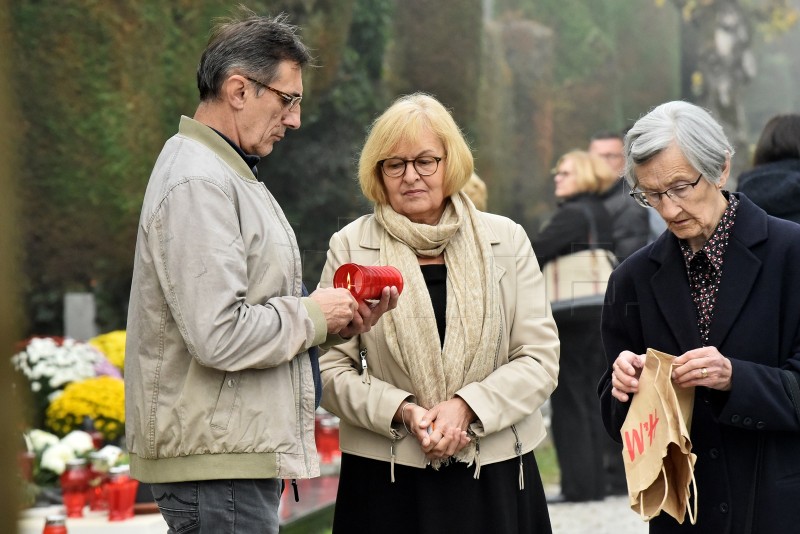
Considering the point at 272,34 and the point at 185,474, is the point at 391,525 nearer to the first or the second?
the point at 185,474

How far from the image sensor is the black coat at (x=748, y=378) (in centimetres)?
258

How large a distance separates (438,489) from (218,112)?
4.11ft

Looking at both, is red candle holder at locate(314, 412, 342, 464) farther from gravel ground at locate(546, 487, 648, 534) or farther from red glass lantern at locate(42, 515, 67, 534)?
red glass lantern at locate(42, 515, 67, 534)

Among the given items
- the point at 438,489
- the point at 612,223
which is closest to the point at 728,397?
the point at 438,489

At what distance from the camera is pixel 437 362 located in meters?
3.24

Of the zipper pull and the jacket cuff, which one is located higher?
the jacket cuff

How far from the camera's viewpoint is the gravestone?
7559 millimetres

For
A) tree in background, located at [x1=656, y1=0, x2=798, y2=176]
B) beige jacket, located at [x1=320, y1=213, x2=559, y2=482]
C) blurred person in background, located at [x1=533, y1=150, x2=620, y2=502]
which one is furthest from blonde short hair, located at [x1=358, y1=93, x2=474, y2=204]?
tree in background, located at [x1=656, y1=0, x2=798, y2=176]

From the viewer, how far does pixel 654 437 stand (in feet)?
8.53

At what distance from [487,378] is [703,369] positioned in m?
0.83

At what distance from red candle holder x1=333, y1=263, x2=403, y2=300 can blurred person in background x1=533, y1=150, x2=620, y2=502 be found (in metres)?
4.04

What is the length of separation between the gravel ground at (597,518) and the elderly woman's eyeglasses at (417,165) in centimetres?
370

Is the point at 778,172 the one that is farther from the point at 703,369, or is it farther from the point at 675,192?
the point at 703,369


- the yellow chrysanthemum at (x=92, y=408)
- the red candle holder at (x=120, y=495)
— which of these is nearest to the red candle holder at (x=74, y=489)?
the red candle holder at (x=120, y=495)
